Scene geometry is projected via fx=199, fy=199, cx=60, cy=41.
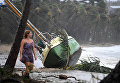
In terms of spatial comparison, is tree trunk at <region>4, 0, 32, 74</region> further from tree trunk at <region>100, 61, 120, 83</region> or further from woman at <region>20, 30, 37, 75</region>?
tree trunk at <region>100, 61, 120, 83</region>

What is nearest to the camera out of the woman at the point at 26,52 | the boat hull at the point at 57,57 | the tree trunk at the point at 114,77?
the tree trunk at the point at 114,77

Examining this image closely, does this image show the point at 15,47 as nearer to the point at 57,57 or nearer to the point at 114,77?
the point at 114,77

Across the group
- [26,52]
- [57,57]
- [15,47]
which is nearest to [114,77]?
[26,52]

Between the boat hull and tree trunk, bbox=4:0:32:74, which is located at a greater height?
tree trunk, bbox=4:0:32:74

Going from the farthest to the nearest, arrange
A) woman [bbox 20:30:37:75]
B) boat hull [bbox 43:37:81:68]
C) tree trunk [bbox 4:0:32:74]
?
1. boat hull [bbox 43:37:81:68]
2. tree trunk [bbox 4:0:32:74]
3. woman [bbox 20:30:37:75]

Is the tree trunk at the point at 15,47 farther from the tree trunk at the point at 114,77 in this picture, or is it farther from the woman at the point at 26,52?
the tree trunk at the point at 114,77

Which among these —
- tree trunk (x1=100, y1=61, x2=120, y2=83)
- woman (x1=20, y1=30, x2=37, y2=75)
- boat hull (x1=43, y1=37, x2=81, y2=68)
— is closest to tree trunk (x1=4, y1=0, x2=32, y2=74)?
woman (x1=20, y1=30, x2=37, y2=75)

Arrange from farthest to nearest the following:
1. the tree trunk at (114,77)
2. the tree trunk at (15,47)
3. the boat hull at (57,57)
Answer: the boat hull at (57,57) < the tree trunk at (15,47) < the tree trunk at (114,77)

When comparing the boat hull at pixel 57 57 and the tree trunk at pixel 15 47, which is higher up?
the tree trunk at pixel 15 47

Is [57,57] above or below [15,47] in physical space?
below

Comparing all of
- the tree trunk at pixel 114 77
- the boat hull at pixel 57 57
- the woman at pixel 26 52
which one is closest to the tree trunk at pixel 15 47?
the woman at pixel 26 52

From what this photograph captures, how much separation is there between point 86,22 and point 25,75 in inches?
2272

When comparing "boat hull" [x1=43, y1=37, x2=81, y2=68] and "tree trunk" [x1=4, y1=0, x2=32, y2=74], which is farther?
"boat hull" [x1=43, y1=37, x2=81, y2=68]

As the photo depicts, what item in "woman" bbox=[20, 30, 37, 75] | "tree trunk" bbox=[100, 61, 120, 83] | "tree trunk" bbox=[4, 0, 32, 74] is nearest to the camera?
"tree trunk" bbox=[100, 61, 120, 83]
